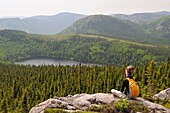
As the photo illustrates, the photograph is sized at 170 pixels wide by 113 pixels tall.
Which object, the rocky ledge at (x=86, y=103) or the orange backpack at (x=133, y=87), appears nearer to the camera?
the orange backpack at (x=133, y=87)

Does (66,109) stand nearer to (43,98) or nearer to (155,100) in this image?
(155,100)

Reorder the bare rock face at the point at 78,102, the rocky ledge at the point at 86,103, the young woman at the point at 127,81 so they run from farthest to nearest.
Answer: the bare rock face at the point at 78,102 → the rocky ledge at the point at 86,103 → the young woman at the point at 127,81

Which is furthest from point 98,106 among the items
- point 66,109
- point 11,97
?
point 11,97

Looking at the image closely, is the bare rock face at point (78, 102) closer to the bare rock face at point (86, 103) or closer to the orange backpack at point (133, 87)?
the bare rock face at point (86, 103)

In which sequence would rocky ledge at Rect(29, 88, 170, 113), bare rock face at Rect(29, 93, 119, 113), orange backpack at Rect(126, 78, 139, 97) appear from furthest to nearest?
bare rock face at Rect(29, 93, 119, 113), rocky ledge at Rect(29, 88, 170, 113), orange backpack at Rect(126, 78, 139, 97)

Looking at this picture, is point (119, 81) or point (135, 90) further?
point (119, 81)

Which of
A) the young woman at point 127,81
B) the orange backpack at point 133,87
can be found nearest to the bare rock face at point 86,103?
the orange backpack at point 133,87

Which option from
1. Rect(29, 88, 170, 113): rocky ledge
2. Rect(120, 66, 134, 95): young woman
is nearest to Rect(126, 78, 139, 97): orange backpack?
Rect(120, 66, 134, 95): young woman

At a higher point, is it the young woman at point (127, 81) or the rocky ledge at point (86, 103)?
the young woman at point (127, 81)

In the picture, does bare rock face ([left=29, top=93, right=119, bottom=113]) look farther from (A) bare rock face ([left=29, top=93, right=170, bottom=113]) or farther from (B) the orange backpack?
(B) the orange backpack

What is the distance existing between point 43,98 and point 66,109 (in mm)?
97787

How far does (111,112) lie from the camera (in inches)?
1062

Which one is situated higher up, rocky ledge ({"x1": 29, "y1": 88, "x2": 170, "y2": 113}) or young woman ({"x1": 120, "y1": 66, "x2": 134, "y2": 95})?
young woman ({"x1": 120, "y1": 66, "x2": 134, "y2": 95})

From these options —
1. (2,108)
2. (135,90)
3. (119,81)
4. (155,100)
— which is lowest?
(2,108)
